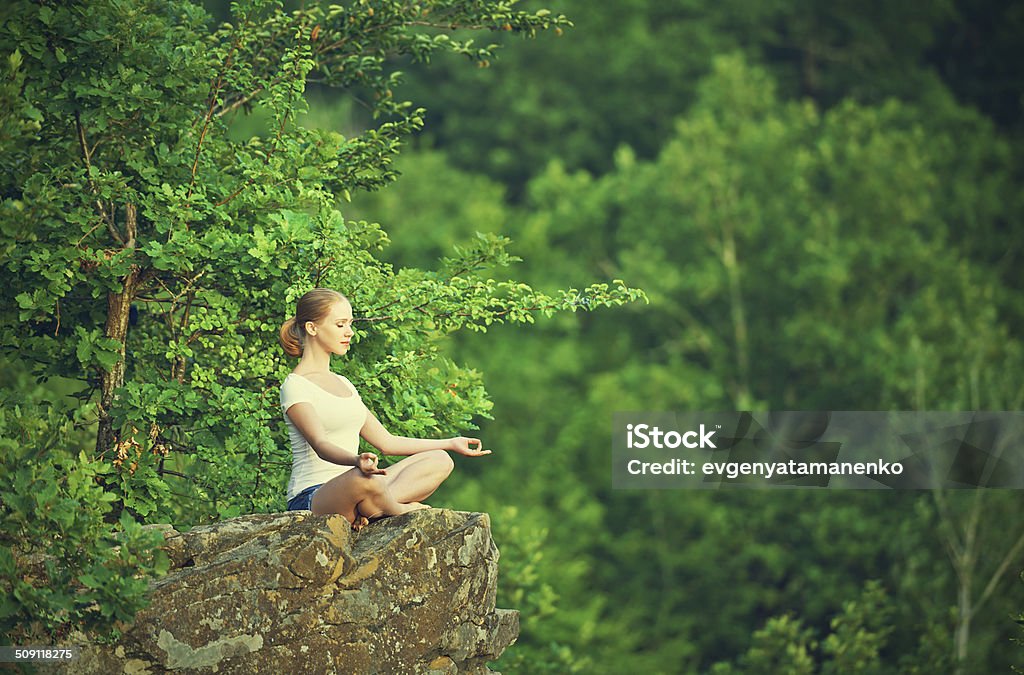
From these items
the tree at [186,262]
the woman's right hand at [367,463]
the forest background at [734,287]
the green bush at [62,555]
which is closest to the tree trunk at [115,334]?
the tree at [186,262]

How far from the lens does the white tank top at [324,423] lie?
7996 mm

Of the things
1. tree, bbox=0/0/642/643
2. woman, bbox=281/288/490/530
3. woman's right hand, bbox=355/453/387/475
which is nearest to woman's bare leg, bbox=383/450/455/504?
woman, bbox=281/288/490/530

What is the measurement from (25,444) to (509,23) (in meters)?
4.90

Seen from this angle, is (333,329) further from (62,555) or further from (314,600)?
(62,555)

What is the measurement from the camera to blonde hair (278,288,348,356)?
823 cm

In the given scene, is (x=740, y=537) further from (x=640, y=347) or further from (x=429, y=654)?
(x=429, y=654)

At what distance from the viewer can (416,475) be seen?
8195mm

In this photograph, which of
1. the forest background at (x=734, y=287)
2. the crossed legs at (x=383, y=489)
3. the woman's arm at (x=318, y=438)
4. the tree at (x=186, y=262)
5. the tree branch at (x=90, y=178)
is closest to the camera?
the woman's arm at (x=318, y=438)

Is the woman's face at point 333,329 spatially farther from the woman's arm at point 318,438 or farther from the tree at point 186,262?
the tree at point 186,262

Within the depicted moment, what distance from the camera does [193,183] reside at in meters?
9.56

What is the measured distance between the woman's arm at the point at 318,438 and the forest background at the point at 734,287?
20.3 feet

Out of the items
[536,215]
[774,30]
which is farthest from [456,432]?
[774,30]

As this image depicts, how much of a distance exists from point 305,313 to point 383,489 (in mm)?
1018

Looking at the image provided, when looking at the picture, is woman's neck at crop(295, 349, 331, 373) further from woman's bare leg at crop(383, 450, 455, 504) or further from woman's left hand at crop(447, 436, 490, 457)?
woman's left hand at crop(447, 436, 490, 457)
